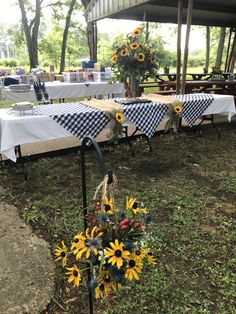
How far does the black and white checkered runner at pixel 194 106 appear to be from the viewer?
426 cm

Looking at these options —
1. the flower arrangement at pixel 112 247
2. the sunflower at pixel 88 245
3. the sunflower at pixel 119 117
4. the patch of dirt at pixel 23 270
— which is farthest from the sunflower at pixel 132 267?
the sunflower at pixel 119 117

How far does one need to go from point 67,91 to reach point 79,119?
2727mm

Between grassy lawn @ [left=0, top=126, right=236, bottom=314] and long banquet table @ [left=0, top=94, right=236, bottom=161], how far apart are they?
1.82 ft

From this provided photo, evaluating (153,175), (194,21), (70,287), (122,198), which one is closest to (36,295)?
(70,287)

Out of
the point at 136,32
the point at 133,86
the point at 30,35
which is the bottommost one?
the point at 133,86

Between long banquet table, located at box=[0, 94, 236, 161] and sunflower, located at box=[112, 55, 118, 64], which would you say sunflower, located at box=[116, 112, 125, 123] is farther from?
sunflower, located at box=[112, 55, 118, 64]

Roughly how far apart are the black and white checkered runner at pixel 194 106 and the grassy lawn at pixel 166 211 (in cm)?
57

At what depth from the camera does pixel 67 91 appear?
233 inches

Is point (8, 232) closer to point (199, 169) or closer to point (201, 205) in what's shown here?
point (201, 205)

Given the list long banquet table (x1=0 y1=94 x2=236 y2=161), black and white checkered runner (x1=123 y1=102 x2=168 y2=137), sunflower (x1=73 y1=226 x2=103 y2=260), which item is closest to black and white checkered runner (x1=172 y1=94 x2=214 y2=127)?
long banquet table (x1=0 y1=94 x2=236 y2=161)

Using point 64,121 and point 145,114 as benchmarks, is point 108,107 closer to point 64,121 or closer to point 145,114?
point 145,114

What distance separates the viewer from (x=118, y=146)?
190 inches

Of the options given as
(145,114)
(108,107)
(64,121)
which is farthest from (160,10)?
(64,121)

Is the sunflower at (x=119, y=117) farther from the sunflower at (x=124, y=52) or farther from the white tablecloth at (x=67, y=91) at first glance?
the white tablecloth at (x=67, y=91)
